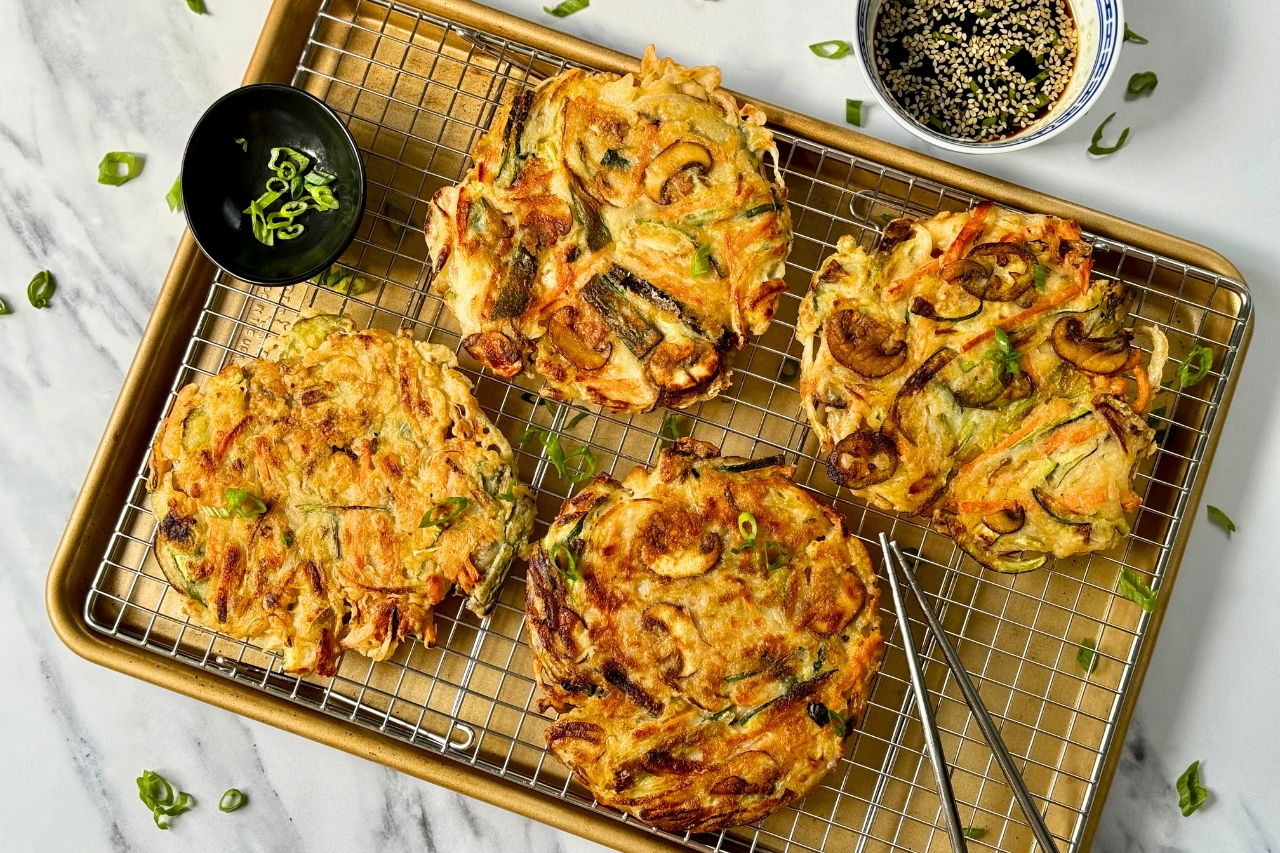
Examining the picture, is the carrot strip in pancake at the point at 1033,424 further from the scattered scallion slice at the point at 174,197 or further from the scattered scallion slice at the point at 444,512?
the scattered scallion slice at the point at 174,197

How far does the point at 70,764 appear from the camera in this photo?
4.51 meters

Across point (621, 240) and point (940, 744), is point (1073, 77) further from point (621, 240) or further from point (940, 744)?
point (940, 744)

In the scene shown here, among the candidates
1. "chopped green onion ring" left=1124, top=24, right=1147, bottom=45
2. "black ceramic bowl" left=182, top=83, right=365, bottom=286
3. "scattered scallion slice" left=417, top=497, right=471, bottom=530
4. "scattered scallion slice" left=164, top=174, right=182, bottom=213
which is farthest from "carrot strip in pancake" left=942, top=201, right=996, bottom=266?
"scattered scallion slice" left=164, top=174, right=182, bottom=213

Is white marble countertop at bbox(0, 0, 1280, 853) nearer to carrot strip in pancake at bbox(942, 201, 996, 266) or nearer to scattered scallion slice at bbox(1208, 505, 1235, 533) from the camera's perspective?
scattered scallion slice at bbox(1208, 505, 1235, 533)

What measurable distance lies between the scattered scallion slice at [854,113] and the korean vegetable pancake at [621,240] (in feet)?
2.19

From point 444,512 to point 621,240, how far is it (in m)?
1.21

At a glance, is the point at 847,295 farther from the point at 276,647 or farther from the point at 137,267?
the point at 137,267

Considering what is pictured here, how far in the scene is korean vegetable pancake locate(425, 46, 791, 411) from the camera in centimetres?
375

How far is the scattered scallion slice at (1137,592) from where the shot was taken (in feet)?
12.8

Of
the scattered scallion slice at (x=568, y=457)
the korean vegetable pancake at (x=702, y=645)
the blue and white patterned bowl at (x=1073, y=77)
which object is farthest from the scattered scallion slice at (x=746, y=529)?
the blue and white patterned bowl at (x=1073, y=77)

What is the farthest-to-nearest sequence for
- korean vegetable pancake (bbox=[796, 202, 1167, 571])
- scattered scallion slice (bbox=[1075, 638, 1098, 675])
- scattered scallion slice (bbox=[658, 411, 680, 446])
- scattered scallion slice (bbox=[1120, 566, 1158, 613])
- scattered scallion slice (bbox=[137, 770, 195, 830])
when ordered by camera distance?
scattered scallion slice (bbox=[137, 770, 195, 830]) → scattered scallion slice (bbox=[658, 411, 680, 446]) → scattered scallion slice (bbox=[1075, 638, 1098, 675]) → scattered scallion slice (bbox=[1120, 566, 1158, 613]) → korean vegetable pancake (bbox=[796, 202, 1167, 571])

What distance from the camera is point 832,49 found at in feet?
14.2

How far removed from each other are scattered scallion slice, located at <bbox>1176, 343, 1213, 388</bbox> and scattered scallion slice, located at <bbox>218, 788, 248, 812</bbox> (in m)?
4.20

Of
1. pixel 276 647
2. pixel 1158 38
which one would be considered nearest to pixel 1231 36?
pixel 1158 38
